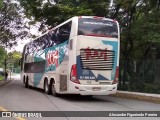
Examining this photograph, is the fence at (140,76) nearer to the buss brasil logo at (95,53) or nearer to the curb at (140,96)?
the curb at (140,96)

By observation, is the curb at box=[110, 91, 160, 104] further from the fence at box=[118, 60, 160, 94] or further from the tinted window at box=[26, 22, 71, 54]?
the tinted window at box=[26, 22, 71, 54]

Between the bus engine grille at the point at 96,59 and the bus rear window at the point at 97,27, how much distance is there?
0.86 metres

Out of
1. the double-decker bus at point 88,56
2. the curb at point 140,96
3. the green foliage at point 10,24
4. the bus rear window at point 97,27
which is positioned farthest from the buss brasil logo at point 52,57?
the green foliage at point 10,24

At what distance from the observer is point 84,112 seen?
13.2 meters

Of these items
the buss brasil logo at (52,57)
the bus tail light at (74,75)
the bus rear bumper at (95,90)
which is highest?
the buss brasil logo at (52,57)

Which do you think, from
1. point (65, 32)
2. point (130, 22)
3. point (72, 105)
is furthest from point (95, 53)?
point (130, 22)

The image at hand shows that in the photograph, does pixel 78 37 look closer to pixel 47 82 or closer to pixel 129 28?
pixel 47 82

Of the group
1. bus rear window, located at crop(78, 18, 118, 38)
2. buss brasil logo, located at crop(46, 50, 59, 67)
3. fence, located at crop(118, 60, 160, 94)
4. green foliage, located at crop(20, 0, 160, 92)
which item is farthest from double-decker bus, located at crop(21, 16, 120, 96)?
green foliage, located at crop(20, 0, 160, 92)

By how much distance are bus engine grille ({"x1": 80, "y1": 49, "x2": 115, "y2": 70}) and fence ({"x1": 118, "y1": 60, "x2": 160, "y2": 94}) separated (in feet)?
9.71

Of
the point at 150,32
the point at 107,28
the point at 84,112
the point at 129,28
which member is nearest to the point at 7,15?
the point at 129,28

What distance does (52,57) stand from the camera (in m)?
21.0

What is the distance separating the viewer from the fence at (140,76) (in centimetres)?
1945

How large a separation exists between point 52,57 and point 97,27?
14.0ft

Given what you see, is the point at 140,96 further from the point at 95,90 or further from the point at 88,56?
the point at 88,56
